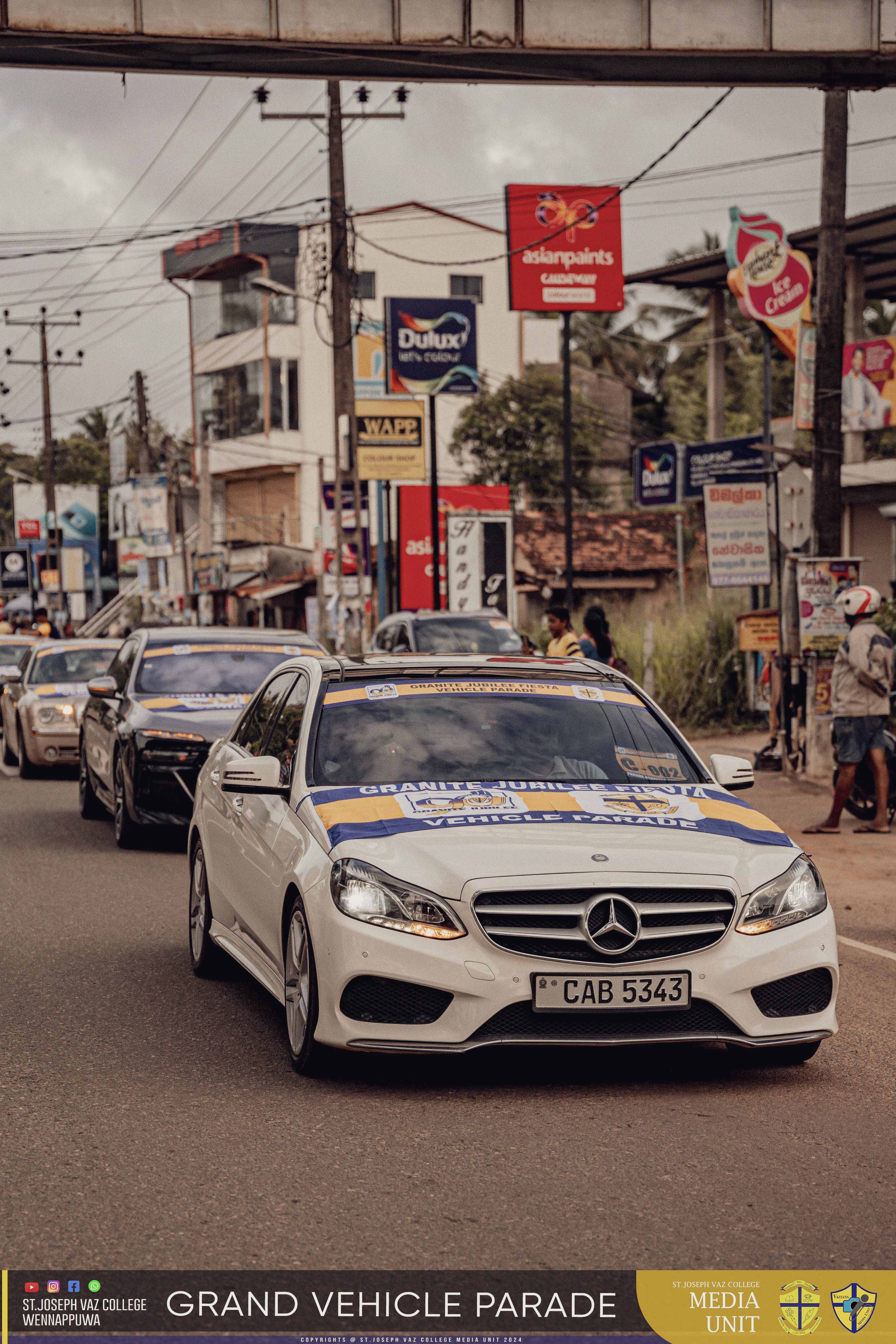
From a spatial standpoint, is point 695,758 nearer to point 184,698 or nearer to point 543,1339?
point 543,1339

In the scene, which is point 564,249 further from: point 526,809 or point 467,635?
point 526,809

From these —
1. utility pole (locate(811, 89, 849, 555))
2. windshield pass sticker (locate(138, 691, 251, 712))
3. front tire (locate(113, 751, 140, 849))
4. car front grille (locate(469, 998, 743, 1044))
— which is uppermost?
utility pole (locate(811, 89, 849, 555))

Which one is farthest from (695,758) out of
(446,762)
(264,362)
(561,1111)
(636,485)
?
(264,362)

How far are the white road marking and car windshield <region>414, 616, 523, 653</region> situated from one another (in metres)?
14.8

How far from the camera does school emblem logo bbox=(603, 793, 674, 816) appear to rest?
6.34 meters

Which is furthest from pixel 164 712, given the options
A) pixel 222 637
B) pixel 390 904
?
pixel 390 904

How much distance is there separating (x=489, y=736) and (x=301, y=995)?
148 cm

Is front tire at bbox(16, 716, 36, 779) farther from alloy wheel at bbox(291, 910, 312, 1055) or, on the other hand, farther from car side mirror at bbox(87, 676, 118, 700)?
alloy wheel at bbox(291, 910, 312, 1055)

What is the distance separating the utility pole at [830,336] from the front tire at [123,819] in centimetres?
794

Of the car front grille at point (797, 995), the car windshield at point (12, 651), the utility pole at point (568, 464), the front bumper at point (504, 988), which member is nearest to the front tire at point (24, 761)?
the car windshield at point (12, 651)

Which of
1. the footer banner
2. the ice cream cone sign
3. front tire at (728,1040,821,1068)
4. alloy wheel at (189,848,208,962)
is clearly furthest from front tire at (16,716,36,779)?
the footer banner

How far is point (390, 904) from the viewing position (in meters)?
5.71

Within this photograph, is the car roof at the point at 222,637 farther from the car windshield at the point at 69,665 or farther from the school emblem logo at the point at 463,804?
the school emblem logo at the point at 463,804

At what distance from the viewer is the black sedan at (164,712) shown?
13.0 metres
